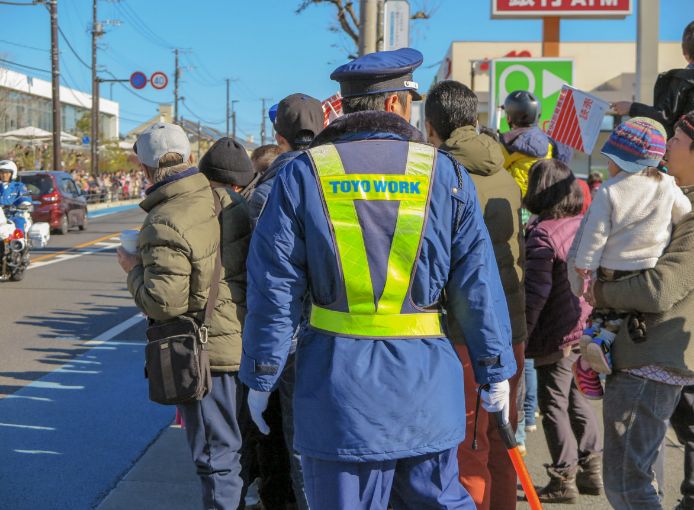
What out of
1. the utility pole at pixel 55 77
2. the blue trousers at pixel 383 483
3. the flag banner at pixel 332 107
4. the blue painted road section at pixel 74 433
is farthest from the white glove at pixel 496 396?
the utility pole at pixel 55 77

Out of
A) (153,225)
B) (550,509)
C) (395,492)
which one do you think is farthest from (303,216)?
(550,509)

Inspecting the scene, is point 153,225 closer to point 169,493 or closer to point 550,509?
point 169,493

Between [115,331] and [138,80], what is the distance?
41.2 m

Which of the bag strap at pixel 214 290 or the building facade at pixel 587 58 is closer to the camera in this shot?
the bag strap at pixel 214 290

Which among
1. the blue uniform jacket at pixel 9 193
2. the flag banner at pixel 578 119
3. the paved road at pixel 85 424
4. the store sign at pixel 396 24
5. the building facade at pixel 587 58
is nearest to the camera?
the paved road at pixel 85 424

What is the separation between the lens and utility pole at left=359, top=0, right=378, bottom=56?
9.38m

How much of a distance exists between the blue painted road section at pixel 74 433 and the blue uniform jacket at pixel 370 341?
260 cm

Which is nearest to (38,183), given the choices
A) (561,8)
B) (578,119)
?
(561,8)

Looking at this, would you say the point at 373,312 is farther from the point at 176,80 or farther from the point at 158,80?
the point at 176,80

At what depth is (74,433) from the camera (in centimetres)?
602

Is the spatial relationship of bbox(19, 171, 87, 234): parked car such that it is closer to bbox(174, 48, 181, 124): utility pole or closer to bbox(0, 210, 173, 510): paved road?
bbox(0, 210, 173, 510): paved road

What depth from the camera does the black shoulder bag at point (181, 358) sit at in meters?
3.71

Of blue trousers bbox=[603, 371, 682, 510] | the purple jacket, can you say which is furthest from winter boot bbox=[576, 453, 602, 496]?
blue trousers bbox=[603, 371, 682, 510]

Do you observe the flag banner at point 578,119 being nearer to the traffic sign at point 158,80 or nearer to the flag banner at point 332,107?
the flag banner at point 332,107
